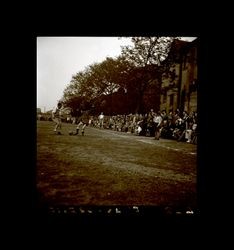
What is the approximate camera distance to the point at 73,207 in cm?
303

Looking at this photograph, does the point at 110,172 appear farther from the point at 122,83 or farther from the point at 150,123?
the point at 122,83

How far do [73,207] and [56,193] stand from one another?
23cm

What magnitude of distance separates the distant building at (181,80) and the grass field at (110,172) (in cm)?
54

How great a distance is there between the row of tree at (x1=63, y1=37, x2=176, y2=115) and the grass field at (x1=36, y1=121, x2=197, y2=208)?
47cm

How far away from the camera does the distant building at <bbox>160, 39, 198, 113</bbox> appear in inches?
130

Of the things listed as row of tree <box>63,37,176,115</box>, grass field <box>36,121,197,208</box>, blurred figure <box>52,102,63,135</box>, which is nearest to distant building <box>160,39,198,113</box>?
row of tree <box>63,37,176,115</box>

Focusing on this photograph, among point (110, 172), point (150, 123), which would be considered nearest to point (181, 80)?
point (150, 123)

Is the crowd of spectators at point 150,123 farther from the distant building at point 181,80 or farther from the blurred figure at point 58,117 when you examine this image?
the blurred figure at point 58,117

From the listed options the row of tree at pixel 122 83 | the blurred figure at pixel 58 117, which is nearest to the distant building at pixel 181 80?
the row of tree at pixel 122 83

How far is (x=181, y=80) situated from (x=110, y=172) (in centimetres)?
143

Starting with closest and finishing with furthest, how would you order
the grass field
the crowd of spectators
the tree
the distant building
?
the grass field < the distant building < the tree < the crowd of spectators

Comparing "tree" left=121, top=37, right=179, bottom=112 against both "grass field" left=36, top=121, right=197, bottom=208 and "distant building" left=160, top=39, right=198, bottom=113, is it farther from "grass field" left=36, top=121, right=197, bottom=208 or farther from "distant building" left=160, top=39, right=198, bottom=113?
"grass field" left=36, top=121, right=197, bottom=208

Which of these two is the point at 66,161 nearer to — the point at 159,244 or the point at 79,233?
the point at 79,233

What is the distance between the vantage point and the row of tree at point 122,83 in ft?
11.3
